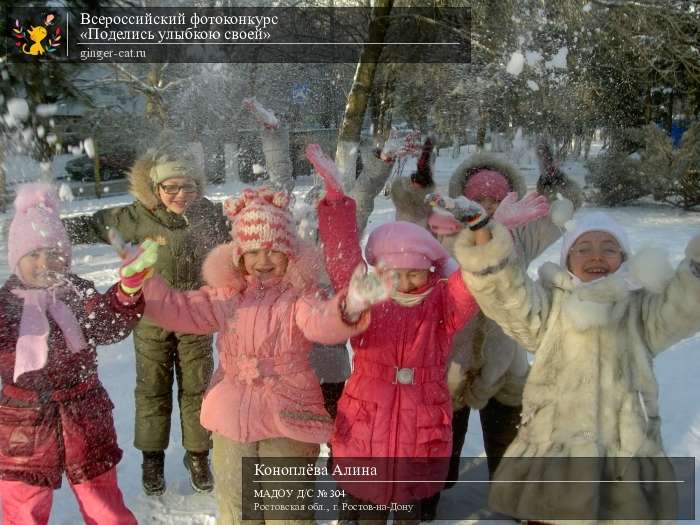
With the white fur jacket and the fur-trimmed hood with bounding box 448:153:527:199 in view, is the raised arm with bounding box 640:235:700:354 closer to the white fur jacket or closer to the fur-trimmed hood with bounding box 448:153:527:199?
the white fur jacket

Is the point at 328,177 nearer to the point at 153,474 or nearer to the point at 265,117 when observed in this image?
the point at 265,117

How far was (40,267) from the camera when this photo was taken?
1.32m

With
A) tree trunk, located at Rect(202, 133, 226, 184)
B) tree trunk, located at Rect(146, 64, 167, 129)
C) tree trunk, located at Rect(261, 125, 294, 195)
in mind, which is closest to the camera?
tree trunk, located at Rect(261, 125, 294, 195)

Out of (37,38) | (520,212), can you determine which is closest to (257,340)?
(520,212)

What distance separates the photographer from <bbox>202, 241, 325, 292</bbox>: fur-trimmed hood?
1394 millimetres

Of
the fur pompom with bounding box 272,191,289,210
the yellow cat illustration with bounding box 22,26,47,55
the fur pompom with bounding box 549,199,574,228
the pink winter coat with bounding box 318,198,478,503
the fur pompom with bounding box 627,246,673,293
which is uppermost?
the yellow cat illustration with bounding box 22,26,47,55

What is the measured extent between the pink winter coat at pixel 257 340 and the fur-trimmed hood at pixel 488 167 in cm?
65

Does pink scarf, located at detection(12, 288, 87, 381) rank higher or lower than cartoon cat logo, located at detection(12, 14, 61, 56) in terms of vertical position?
lower

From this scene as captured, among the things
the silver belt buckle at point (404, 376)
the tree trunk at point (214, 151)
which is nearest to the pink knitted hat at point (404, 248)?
the silver belt buckle at point (404, 376)

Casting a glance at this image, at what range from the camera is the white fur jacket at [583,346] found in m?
1.17

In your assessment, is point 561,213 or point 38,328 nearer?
point 38,328

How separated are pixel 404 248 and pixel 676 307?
1.90 feet

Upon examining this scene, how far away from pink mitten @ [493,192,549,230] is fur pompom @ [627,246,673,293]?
0.70ft

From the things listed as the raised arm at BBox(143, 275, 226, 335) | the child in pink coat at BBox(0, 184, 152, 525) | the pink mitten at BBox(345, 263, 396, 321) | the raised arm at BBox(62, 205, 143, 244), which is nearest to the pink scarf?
the child in pink coat at BBox(0, 184, 152, 525)
